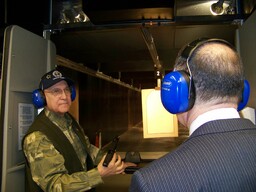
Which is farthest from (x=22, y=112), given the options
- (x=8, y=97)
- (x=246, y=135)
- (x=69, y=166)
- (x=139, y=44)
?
(x=139, y=44)

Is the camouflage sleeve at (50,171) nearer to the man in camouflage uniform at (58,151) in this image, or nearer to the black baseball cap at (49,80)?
the man in camouflage uniform at (58,151)

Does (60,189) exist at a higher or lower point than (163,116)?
lower

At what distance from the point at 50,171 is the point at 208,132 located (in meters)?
1.13

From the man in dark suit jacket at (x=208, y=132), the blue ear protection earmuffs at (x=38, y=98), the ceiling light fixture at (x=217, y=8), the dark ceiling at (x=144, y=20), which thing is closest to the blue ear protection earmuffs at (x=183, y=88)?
the man in dark suit jacket at (x=208, y=132)

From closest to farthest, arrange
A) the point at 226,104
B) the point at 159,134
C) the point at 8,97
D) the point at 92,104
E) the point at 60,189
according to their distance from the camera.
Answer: the point at 226,104 < the point at 60,189 < the point at 8,97 < the point at 159,134 < the point at 92,104

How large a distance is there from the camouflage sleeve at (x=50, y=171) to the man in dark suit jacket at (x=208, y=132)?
0.94 metres

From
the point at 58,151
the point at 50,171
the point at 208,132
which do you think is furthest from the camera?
the point at 58,151

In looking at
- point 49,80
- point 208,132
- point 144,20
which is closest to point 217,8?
point 144,20

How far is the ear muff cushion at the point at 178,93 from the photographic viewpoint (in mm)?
788

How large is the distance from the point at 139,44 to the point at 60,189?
8.93ft

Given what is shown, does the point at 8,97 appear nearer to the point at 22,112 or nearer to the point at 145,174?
the point at 22,112

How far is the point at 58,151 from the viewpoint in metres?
1.63

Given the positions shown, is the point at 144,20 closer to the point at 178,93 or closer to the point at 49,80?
the point at 49,80

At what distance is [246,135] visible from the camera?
2.27 feet
